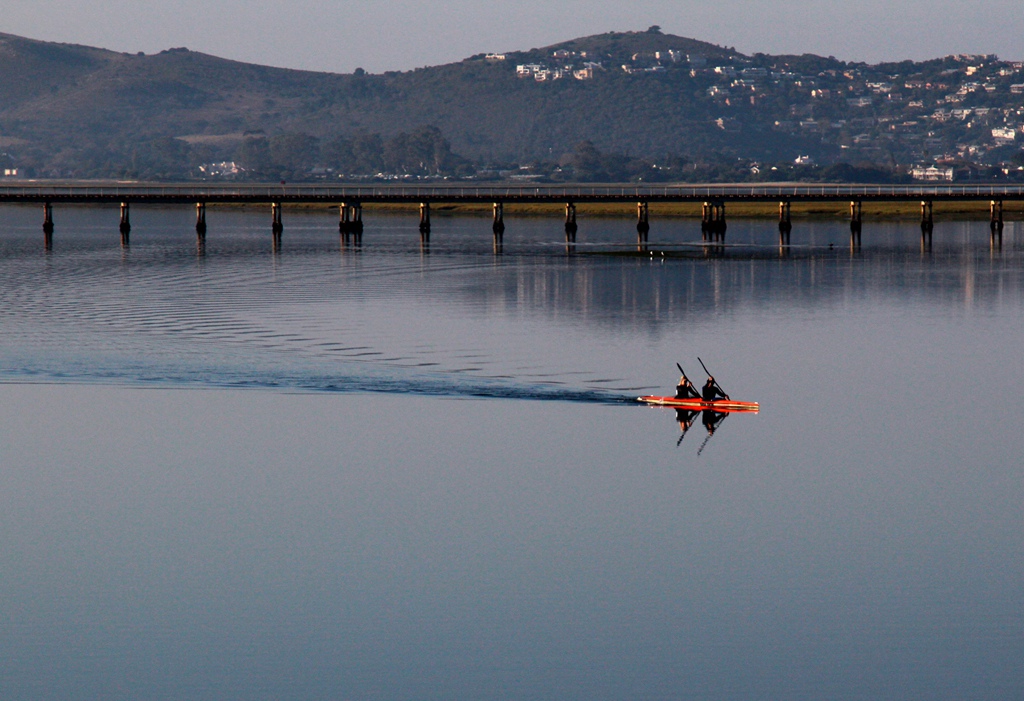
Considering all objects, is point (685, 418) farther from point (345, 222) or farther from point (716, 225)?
point (716, 225)

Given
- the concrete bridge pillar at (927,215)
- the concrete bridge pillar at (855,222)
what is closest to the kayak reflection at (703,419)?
the concrete bridge pillar at (855,222)

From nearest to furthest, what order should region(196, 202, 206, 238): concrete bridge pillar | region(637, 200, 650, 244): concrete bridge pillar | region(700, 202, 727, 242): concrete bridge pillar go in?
region(637, 200, 650, 244): concrete bridge pillar
region(700, 202, 727, 242): concrete bridge pillar
region(196, 202, 206, 238): concrete bridge pillar

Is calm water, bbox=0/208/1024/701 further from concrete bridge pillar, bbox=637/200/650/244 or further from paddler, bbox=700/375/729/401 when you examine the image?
concrete bridge pillar, bbox=637/200/650/244

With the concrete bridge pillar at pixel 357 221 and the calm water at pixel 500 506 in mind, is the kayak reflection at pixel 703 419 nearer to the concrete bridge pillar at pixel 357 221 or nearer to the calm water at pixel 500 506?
the calm water at pixel 500 506

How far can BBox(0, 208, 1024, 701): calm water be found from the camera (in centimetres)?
2531

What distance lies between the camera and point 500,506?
35438 millimetres

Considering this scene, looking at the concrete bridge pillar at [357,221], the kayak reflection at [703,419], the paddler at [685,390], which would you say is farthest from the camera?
the concrete bridge pillar at [357,221]

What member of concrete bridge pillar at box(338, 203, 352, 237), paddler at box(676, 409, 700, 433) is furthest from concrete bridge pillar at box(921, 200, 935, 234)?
paddler at box(676, 409, 700, 433)

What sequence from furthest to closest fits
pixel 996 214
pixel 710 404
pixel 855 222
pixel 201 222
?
pixel 201 222 → pixel 855 222 → pixel 996 214 → pixel 710 404

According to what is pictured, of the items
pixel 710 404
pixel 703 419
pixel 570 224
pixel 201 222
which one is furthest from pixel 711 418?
pixel 201 222

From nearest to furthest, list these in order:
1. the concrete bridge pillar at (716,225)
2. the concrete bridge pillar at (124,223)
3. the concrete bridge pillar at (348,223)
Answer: the concrete bridge pillar at (348,223) < the concrete bridge pillar at (716,225) < the concrete bridge pillar at (124,223)

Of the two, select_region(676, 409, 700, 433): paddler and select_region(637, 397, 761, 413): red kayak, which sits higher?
select_region(637, 397, 761, 413): red kayak

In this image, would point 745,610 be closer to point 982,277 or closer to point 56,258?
point 982,277

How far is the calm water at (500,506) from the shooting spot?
2531cm
